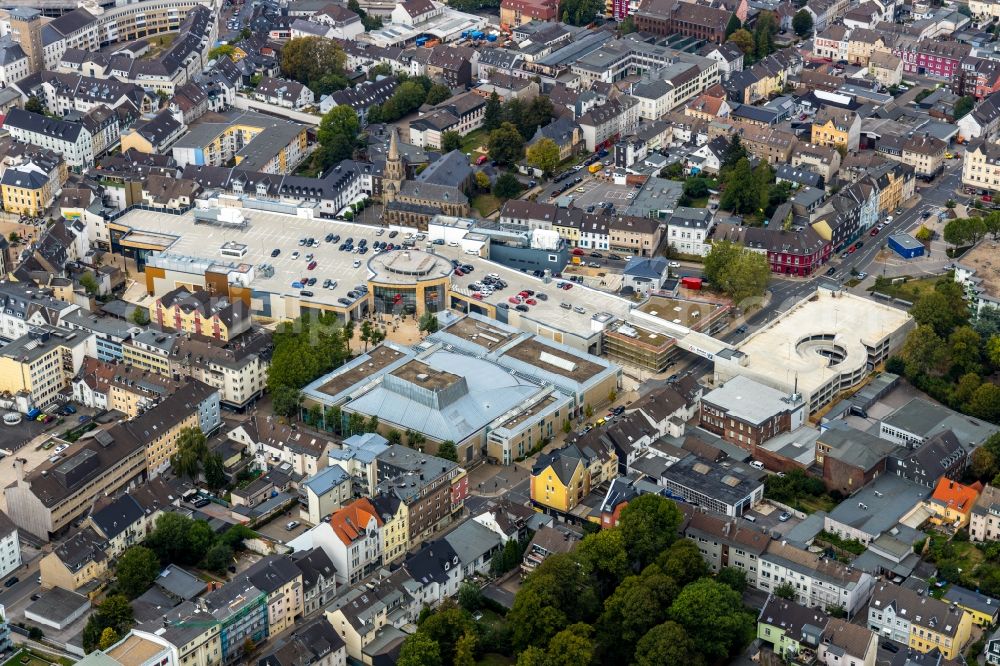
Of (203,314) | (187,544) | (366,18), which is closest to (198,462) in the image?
(187,544)

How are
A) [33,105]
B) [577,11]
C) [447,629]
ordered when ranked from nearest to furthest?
[447,629] < [33,105] < [577,11]

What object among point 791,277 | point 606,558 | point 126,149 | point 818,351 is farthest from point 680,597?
point 126,149

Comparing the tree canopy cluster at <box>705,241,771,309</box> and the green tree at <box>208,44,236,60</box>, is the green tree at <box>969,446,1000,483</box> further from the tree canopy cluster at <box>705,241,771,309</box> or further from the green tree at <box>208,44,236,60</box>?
the green tree at <box>208,44,236,60</box>

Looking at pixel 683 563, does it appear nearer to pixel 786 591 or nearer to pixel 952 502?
pixel 786 591

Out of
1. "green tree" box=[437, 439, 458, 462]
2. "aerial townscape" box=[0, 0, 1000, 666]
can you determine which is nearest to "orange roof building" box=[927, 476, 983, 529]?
"aerial townscape" box=[0, 0, 1000, 666]

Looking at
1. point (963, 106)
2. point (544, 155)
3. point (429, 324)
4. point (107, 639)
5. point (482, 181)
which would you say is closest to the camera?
point (107, 639)

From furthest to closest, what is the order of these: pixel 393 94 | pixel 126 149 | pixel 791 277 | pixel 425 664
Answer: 1. pixel 393 94
2. pixel 126 149
3. pixel 791 277
4. pixel 425 664

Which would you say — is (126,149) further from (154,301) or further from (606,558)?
(606,558)

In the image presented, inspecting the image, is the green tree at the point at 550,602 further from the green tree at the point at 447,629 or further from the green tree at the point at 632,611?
the green tree at the point at 447,629
